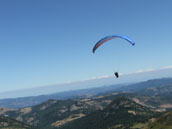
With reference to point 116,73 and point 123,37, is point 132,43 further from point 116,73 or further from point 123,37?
point 116,73

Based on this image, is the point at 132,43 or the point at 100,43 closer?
the point at 132,43

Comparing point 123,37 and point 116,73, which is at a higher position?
point 123,37

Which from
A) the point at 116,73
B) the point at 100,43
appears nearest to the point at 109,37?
the point at 100,43

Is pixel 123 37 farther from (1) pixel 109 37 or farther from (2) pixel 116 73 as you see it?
(2) pixel 116 73

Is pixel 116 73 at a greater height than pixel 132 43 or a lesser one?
lesser

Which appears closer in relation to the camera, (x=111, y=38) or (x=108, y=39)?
(x=111, y=38)

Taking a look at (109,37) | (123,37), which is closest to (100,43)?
(109,37)

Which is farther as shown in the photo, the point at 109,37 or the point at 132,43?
the point at 109,37

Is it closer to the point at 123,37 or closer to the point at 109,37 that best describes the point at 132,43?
the point at 123,37
